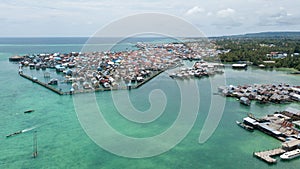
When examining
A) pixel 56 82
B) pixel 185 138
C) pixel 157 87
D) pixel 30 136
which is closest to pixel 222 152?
pixel 185 138

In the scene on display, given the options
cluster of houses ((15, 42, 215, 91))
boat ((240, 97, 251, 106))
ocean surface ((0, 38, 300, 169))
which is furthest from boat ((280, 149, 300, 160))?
cluster of houses ((15, 42, 215, 91))

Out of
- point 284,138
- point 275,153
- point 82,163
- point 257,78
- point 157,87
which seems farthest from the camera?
point 257,78

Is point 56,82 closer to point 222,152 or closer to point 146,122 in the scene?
point 146,122

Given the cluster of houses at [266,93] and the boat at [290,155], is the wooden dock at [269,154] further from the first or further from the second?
the cluster of houses at [266,93]

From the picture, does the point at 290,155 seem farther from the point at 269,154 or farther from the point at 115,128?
the point at 115,128

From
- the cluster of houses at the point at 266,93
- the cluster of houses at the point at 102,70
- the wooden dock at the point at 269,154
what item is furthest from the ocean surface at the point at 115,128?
the cluster of houses at the point at 102,70

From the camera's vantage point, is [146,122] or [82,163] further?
[146,122]

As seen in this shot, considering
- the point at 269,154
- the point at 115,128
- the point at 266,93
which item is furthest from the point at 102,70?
the point at 269,154
